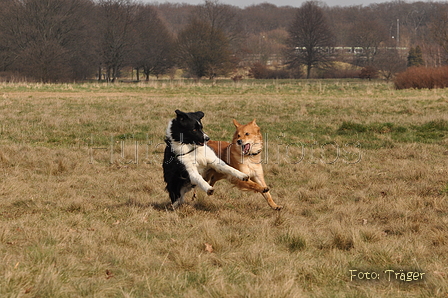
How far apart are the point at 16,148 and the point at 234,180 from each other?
6.21 m

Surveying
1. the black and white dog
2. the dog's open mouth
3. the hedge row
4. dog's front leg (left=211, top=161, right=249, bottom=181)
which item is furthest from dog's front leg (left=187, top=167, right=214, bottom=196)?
the hedge row

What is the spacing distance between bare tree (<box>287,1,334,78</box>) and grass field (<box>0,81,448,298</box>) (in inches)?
2466

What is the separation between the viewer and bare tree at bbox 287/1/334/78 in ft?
238

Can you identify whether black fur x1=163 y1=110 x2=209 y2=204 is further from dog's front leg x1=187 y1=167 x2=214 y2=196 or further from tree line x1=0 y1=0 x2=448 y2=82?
tree line x1=0 y1=0 x2=448 y2=82

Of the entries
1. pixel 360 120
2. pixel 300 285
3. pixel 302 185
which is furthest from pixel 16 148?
pixel 360 120

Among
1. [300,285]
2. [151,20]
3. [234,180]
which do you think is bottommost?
[300,285]

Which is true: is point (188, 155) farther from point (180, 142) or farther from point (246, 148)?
point (246, 148)

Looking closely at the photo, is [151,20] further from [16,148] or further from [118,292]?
[118,292]

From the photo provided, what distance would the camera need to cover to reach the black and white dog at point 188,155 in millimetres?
5664

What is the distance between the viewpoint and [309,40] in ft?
241

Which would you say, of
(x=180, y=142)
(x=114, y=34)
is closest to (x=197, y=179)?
(x=180, y=142)

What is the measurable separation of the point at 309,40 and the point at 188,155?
235 ft

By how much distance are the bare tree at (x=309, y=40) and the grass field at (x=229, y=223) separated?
62.6 m

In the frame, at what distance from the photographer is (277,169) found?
8586 mm
